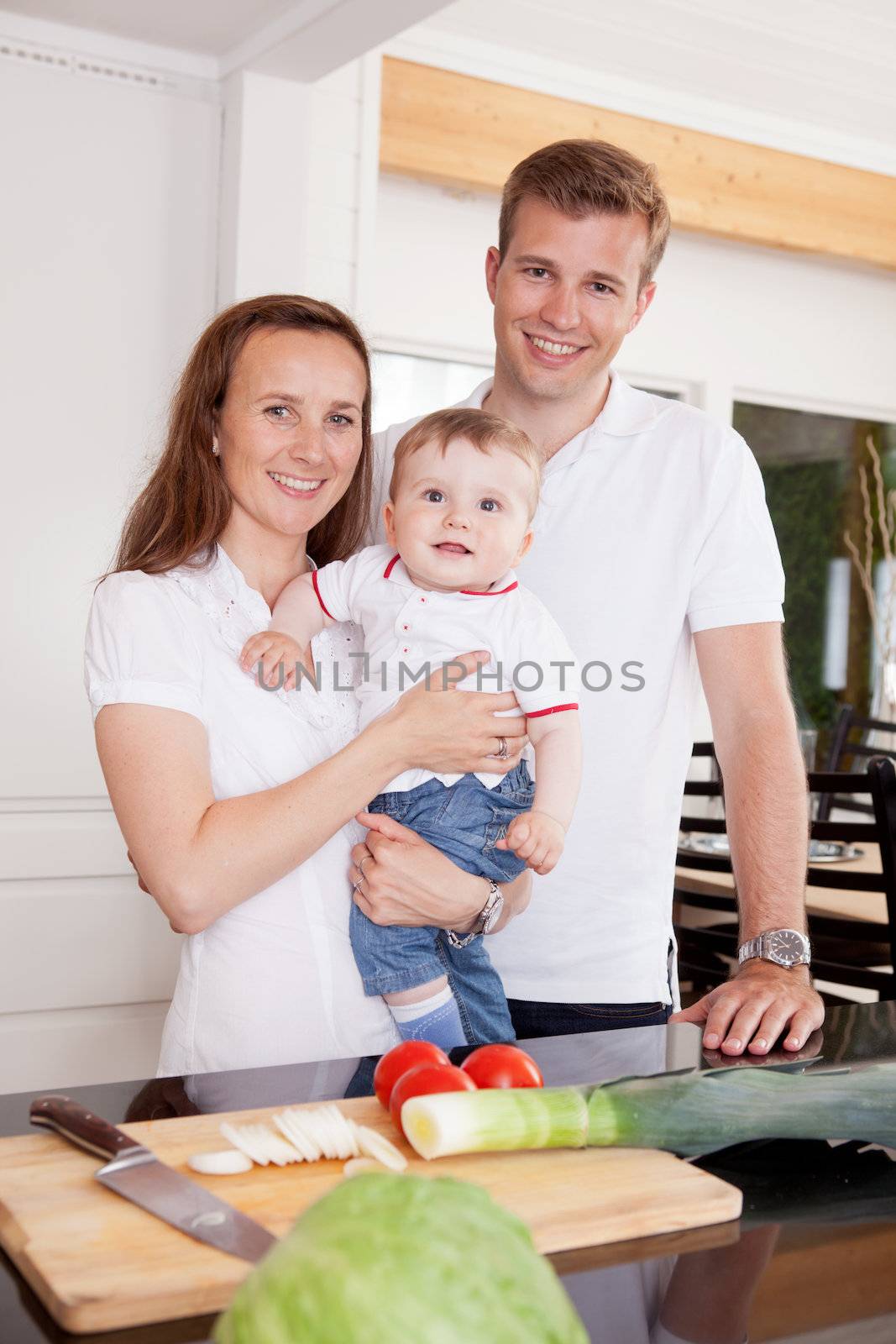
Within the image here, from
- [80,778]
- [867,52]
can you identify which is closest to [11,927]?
[80,778]

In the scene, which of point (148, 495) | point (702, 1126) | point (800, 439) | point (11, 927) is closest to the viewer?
point (702, 1126)

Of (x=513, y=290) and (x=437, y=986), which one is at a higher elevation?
(x=513, y=290)

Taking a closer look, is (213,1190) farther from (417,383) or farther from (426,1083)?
(417,383)

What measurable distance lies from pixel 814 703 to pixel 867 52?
3.01 metres

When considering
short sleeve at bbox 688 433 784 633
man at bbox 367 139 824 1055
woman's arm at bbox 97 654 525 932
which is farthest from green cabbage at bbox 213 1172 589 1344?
short sleeve at bbox 688 433 784 633

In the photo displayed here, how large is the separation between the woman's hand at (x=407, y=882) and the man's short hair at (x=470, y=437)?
1.55ft

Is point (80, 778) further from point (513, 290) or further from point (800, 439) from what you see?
point (800, 439)

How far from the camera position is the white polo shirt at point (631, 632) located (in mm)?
2008

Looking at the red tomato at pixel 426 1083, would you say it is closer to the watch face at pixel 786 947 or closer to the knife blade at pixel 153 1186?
the knife blade at pixel 153 1186

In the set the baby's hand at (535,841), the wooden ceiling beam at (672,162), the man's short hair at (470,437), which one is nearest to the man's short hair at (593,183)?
the man's short hair at (470,437)

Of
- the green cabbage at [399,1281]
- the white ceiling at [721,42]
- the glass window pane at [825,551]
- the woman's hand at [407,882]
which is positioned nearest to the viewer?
the green cabbage at [399,1281]

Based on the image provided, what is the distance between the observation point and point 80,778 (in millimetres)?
3281

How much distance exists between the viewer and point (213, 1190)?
95cm

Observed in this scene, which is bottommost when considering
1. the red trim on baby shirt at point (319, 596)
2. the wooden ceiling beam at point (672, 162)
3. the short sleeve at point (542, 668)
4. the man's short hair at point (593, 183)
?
the short sleeve at point (542, 668)
